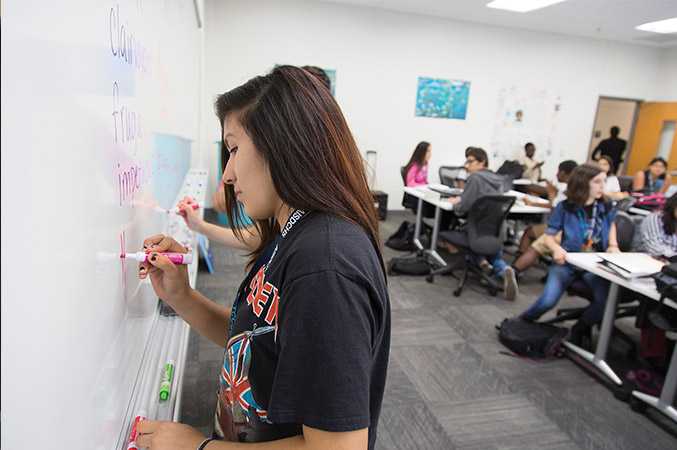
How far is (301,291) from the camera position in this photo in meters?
0.51

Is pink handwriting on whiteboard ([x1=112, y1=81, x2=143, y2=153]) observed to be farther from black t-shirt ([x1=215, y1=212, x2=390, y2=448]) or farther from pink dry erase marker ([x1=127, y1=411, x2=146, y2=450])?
pink dry erase marker ([x1=127, y1=411, x2=146, y2=450])

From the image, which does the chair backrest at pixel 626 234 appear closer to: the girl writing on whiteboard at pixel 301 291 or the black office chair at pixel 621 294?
the black office chair at pixel 621 294

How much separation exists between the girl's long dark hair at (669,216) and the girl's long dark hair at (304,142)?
2.59 m

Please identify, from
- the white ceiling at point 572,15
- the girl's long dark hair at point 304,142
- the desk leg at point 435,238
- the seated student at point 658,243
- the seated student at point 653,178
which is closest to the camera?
the girl's long dark hair at point 304,142

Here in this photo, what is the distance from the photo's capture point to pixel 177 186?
156 cm

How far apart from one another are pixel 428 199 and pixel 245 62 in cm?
299

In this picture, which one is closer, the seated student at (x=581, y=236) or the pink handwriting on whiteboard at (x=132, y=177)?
the pink handwriting on whiteboard at (x=132, y=177)

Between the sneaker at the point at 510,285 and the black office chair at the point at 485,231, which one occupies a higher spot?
the black office chair at the point at 485,231

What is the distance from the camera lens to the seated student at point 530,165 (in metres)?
6.05

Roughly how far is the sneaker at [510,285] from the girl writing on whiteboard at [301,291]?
113 inches

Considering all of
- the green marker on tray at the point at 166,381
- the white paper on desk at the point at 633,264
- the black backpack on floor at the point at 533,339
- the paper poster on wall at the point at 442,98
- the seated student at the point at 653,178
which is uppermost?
the paper poster on wall at the point at 442,98

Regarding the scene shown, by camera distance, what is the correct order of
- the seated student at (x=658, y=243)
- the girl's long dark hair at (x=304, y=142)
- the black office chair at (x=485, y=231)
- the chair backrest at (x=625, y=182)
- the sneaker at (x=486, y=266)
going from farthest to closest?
1. the chair backrest at (x=625, y=182)
2. the sneaker at (x=486, y=266)
3. the black office chair at (x=485, y=231)
4. the seated student at (x=658, y=243)
5. the girl's long dark hair at (x=304, y=142)

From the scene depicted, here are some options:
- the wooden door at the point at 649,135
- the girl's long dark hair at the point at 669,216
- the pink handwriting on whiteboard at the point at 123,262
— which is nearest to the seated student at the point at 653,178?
the wooden door at the point at 649,135

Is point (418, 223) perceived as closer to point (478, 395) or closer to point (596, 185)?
point (596, 185)
